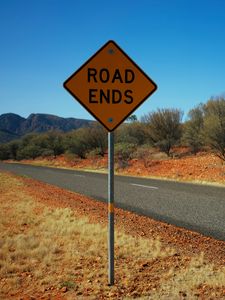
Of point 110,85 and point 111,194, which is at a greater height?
point 110,85

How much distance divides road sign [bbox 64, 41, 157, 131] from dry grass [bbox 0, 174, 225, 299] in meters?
2.02

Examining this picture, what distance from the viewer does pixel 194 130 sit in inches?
1421

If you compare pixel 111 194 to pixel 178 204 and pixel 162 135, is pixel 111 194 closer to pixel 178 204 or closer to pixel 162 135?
pixel 178 204

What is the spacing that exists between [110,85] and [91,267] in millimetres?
2719

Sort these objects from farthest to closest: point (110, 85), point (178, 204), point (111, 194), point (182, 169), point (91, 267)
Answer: point (182, 169)
point (178, 204)
point (91, 267)
point (111, 194)
point (110, 85)

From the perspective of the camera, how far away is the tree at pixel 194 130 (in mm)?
35344

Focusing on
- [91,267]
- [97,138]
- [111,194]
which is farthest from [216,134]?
[97,138]

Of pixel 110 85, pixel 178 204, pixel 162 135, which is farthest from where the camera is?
pixel 162 135

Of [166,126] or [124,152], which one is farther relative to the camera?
[166,126]

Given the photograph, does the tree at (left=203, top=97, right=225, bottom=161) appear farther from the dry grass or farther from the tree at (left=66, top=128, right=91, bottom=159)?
the tree at (left=66, top=128, right=91, bottom=159)

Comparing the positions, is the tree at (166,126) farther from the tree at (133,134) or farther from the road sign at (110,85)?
the road sign at (110,85)

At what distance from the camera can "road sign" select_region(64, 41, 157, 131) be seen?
15.7 feet

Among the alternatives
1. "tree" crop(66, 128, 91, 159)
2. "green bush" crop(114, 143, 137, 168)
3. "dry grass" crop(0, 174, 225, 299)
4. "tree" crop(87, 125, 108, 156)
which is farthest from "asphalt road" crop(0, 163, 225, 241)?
"tree" crop(66, 128, 91, 159)

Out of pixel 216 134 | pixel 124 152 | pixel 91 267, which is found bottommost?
pixel 91 267
